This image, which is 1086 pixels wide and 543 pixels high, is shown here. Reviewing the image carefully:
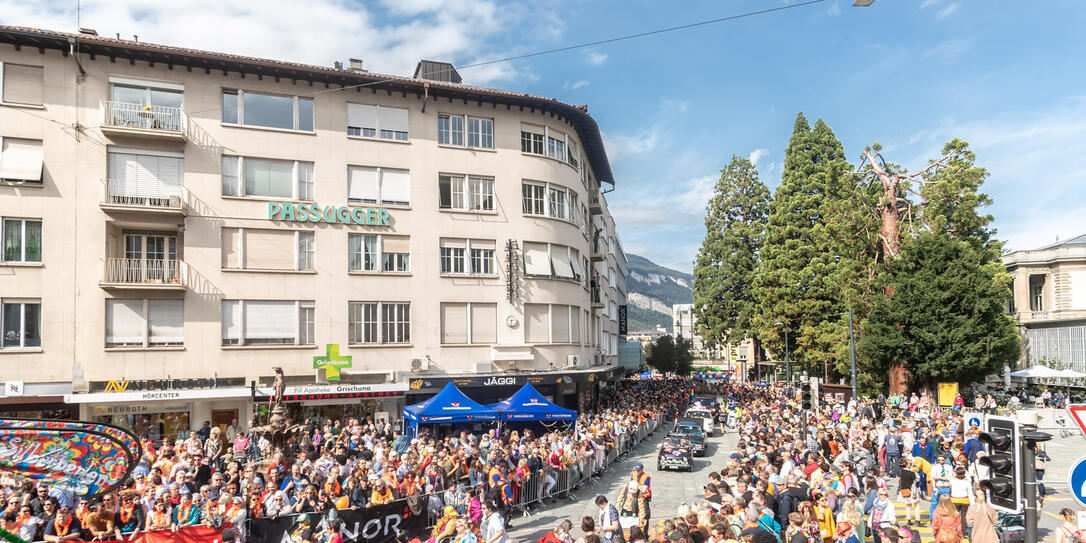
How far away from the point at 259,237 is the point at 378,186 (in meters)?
5.42

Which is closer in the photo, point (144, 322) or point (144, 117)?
point (144, 322)

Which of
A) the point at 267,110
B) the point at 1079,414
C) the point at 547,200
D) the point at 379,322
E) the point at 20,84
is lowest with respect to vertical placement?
the point at 1079,414

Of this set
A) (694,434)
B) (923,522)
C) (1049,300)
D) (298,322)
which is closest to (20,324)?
(298,322)

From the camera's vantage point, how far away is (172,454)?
59.6 ft

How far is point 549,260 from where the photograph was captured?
33.9m

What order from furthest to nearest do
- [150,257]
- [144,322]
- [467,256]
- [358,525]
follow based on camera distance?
[467,256]
[150,257]
[144,322]
[358,525]

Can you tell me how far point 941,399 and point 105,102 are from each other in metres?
38.9

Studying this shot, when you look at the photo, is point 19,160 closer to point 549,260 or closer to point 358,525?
point 549,260

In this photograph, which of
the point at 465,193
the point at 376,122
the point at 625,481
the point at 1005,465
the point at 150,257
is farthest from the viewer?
the point at 465,193

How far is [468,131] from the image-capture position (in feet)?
107

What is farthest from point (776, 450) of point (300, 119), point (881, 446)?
point (300, 119)

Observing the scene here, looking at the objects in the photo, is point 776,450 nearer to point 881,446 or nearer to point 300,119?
point 881,446

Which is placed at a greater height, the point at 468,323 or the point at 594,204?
the point at 594,204

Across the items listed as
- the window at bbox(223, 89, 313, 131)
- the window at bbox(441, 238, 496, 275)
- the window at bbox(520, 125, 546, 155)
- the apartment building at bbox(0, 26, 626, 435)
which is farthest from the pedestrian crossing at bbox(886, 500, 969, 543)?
the window at bbox(223, 89, 313, 131)
